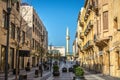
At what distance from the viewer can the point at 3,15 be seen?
1699 inches

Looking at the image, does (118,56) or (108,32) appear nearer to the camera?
(118,56)

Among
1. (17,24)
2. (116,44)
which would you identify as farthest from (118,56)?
(17,24)

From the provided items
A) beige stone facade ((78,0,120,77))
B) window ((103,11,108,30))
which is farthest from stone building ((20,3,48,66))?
window ((103,11,108,30))

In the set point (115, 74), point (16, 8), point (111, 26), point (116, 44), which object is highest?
point (16, 8)

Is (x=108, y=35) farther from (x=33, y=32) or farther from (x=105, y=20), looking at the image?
(x=33, y=32)

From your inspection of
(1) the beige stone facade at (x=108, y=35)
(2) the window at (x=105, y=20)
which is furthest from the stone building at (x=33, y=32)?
(2) the window at (x=105, y=20)

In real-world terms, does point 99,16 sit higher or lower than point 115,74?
higher

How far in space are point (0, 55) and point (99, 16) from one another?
14741mm

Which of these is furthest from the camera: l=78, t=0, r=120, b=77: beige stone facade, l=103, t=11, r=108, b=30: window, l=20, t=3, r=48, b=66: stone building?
l=20, t=3, r=48, b=66: stone building

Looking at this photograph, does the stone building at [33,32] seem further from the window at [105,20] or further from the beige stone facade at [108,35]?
the window at [105,20]

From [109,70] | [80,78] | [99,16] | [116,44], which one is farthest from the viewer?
[99,16]

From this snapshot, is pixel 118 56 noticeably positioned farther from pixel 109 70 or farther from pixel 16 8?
pixel 16 8

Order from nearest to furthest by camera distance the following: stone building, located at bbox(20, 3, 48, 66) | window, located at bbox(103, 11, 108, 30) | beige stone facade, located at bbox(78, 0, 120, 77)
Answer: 1. beige stone facade, located at bbox(78, 0, 120, 77)
2. window, located at bbox(103, 11, 108, 30)
3. stone building, located at bbox(20, 3, 48, 66)

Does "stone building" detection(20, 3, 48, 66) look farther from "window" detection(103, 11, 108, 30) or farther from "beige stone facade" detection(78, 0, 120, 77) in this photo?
"window" detection(103, 11, 108, 30)
